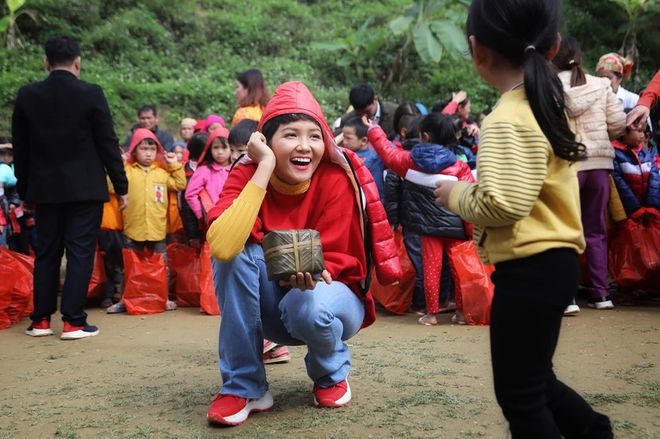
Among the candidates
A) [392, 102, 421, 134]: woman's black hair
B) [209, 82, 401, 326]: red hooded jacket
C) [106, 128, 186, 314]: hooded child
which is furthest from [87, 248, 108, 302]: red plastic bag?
[209, 82, 401, 326]: red hooded jacket

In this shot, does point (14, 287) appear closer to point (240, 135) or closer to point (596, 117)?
point (240, 135)

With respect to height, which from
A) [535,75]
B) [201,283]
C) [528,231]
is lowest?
[201,283]

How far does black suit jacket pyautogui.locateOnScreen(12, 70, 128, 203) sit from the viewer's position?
588 cm

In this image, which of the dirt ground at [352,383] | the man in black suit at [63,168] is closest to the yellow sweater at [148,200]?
the man in black suit at [63,168]

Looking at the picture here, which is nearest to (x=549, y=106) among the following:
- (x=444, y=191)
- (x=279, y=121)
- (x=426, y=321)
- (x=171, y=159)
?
(x=444, y=191)

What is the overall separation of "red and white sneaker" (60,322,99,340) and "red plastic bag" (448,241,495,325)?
281cm

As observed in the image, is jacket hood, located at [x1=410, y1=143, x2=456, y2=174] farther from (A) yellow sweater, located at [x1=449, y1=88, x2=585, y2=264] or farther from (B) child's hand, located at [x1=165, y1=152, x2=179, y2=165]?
(A) yellow sweater, located at [x1=449, y1=88, x2=585, y2=264]

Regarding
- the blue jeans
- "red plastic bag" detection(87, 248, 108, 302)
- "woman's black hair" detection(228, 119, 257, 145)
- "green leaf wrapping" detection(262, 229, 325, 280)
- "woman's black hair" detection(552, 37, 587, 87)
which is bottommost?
"red plastic bag" detection(87, 248, 108, 302)

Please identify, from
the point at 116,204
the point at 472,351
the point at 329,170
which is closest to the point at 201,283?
the point at 116,204

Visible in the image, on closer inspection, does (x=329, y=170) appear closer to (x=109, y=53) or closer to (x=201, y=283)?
(x=201, y=283)

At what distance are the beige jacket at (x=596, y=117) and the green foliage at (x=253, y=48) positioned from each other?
751 cm

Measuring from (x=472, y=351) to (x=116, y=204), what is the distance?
372 cm

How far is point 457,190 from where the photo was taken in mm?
2631

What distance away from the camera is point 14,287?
21.3 ft
